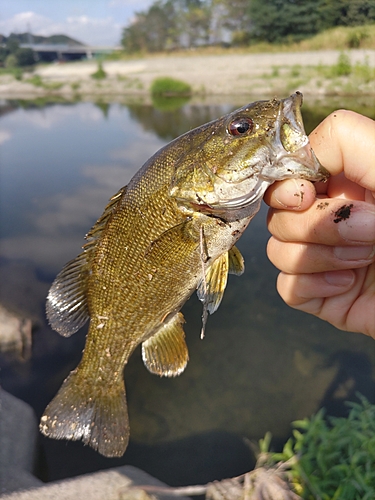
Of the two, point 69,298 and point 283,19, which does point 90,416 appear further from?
point 283,19

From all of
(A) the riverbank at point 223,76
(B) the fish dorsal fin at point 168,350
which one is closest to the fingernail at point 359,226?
A: (B) the fish dorsal fin at point 168,350

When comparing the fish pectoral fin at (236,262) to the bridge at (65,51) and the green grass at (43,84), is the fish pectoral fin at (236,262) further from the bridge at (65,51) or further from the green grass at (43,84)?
the bridge at (65,51)

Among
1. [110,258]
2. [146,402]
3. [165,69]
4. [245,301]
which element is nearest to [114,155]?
[245,301]

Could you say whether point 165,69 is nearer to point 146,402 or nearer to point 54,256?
point 54,256

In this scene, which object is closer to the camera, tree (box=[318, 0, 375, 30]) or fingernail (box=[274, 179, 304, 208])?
fingernail (box=[274, 179, 304, 208])

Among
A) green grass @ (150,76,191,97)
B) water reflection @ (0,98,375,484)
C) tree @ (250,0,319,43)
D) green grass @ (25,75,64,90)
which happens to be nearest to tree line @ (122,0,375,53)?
tree @ (250,0,319,43)

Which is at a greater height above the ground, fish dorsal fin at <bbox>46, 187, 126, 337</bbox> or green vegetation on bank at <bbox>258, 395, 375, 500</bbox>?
fish dorsal fin at <bbox>46, 187, 126, 337</bbox>

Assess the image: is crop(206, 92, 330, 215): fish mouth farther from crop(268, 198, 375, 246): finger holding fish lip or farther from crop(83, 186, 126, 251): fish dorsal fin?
crop(83, 186, 126, 251): fish dorsal fin
